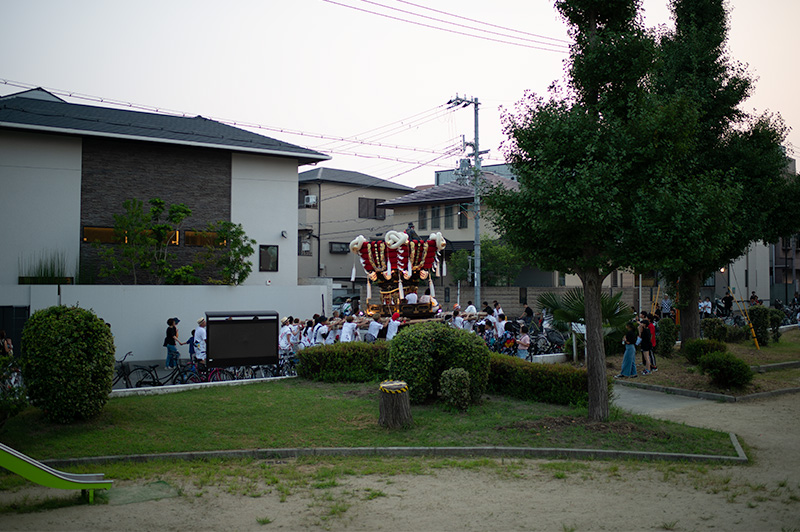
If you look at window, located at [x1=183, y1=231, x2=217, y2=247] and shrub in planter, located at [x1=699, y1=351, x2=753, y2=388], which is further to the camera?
window, located at [x1=183, y1=231, x2=217, y2=247]

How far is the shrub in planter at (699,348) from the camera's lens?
58.6ft

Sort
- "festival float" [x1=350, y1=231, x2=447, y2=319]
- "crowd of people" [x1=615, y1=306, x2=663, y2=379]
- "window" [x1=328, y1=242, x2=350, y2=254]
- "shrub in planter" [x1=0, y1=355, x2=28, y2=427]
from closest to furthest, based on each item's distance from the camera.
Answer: "shrub in planter" [x1=0, y1=355, x2=28, y2=427] < "crowd of people" [x1=615, y1=306, x2=663, y2=379] < "festival float" [x1=350, y1=231, x2=447, y2=319] < "window" [x1=328, y1=242, x2=350, y2=254]

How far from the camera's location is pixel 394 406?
10.9m

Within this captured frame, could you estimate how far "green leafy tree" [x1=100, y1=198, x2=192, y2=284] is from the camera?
22.8 meters

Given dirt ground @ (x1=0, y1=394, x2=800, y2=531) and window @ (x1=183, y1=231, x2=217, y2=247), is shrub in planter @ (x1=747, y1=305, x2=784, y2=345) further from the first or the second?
window @ (x1=183, y1=231, x2=217, y2=247)

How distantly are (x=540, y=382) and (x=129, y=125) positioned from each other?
67.1 ft

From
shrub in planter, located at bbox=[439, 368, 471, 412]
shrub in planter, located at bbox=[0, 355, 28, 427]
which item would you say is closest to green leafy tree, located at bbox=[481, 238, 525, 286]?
shrub in planter, located at bbox=[439, 368, 471, 412]

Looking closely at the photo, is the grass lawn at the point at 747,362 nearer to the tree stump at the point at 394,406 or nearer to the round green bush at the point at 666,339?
the round green bush at the point at 666,339

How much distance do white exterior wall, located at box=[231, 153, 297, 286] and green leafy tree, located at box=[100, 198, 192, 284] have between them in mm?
3946

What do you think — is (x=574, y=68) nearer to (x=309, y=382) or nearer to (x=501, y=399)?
(x=501, y=399)

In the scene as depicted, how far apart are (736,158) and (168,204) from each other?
21106mm

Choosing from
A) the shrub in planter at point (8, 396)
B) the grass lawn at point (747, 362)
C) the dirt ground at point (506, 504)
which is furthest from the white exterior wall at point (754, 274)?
the shrub in planter at point (8, 396)

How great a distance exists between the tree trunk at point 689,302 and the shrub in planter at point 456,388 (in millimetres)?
11656

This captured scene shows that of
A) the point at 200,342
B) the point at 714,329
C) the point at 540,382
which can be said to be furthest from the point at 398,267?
the point at 714,329
